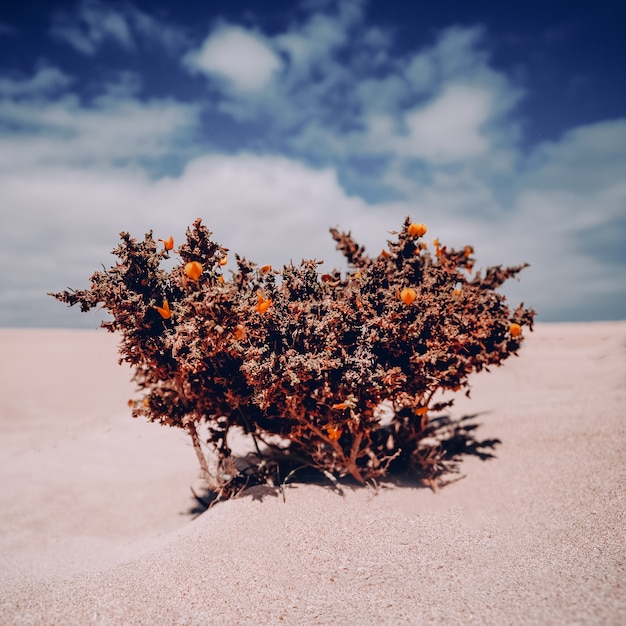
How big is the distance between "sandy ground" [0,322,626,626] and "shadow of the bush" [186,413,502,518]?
18 cm

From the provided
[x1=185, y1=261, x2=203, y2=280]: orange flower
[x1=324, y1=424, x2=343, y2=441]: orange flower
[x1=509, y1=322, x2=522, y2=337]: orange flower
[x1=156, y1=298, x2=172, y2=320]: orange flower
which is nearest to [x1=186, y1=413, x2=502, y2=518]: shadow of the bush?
[x1=324, y1=424, x2=343, y2=441]: orange flower

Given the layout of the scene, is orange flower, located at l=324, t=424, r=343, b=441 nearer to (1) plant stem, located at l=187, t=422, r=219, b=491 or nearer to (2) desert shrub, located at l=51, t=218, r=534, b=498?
(2) desert shrub, located at l=51, t=218, r=534, b=498

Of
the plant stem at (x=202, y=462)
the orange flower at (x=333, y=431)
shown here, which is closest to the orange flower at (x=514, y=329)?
the orange flower at (x=333, y=431)

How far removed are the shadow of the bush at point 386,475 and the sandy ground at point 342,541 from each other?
18 centimetres

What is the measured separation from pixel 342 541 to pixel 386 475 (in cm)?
201

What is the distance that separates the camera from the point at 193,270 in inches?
188

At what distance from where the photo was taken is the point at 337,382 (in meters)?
5.23

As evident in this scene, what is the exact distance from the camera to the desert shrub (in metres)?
5.01

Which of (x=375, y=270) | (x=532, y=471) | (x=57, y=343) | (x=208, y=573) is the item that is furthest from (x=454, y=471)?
(x=57, y=343)

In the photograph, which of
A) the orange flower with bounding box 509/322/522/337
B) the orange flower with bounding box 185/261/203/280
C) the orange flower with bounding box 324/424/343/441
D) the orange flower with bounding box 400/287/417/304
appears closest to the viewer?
the orange flower with bounding box 185/261/203/280

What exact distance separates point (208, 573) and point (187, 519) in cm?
306

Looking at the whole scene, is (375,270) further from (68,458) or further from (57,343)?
(57,343)

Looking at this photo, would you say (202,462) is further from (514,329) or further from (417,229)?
(514,329)

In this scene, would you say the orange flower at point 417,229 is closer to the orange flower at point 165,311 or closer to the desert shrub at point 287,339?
the desert shrub at point 287,339
